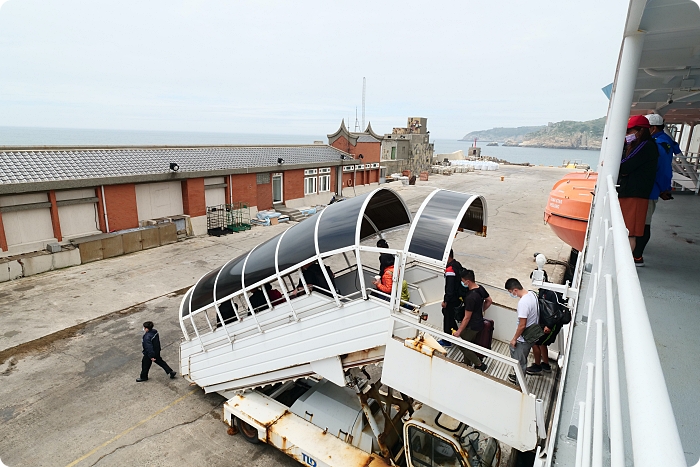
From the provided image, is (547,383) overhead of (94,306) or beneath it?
overhead

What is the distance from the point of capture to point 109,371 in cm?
959

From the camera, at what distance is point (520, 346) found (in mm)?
5559

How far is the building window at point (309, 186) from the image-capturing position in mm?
29469

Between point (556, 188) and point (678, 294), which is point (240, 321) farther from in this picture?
point (556, 188)

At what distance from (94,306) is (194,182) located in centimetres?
1021

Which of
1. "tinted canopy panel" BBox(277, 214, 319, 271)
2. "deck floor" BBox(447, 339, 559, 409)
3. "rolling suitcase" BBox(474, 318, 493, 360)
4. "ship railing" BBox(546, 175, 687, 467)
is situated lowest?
"deck floor" BBox(447, 339, 559, 409)

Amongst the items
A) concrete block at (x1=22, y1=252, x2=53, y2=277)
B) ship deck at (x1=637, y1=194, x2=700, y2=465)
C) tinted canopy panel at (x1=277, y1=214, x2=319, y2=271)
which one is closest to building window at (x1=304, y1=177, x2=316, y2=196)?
concrete block at (x1=22, y1=252, x2=53, y2=277)

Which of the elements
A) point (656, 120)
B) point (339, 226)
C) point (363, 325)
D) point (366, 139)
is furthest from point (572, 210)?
point (366, 139)

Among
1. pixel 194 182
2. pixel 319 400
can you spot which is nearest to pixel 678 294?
pixel 319 400

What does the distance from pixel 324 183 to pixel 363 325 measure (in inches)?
1033

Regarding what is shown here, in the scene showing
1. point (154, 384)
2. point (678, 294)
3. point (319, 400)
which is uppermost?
point (678, 294)

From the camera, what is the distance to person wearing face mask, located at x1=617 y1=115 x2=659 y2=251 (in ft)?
16.7

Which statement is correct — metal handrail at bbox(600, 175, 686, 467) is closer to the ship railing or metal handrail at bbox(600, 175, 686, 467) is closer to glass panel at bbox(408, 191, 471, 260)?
the ship railing

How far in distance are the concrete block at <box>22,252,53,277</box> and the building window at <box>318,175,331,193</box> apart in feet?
60.7
